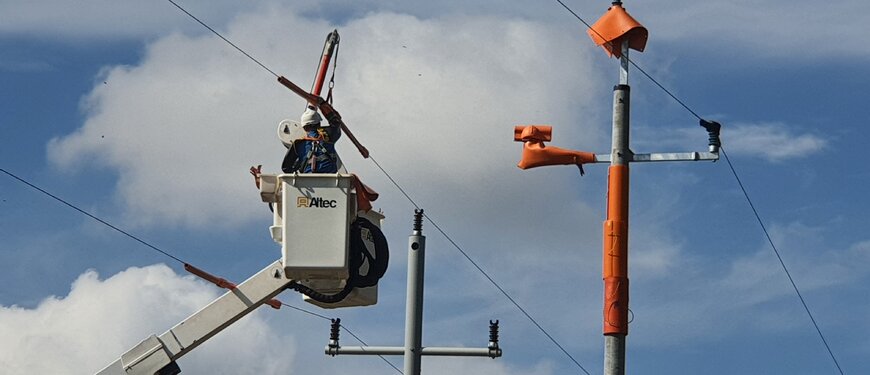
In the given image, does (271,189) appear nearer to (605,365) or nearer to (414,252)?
(414,252)

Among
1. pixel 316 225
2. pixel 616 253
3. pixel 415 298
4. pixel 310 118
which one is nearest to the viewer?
pixel 616 253

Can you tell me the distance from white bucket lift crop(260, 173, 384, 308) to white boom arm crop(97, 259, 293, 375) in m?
0.63

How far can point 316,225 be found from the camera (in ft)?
73.6

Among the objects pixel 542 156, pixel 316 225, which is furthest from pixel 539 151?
pixel 316 225

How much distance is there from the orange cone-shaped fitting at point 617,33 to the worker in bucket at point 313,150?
13.8 feet

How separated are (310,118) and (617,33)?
4.86 meters

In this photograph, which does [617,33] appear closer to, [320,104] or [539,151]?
[539,151]

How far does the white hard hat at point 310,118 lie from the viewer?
938 inches

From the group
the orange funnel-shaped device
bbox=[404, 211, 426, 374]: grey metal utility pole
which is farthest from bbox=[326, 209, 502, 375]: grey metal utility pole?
the orange funnel-shaped device

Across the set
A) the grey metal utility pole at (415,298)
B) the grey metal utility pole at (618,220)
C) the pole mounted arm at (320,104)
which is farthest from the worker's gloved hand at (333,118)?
the grey metal utility pole at (618,220)

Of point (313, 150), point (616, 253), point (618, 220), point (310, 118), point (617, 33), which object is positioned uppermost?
point (617, 33)

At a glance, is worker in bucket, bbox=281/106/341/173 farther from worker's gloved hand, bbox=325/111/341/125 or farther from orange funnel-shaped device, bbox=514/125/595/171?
orange funnel-shaped device, bbox=514/125/595/171

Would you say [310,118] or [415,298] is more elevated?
[310,118]

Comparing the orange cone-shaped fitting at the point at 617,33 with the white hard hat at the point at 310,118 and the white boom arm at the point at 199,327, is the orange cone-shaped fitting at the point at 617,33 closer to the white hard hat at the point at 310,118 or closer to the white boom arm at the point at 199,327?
the white hard hat at the point at 310,118
